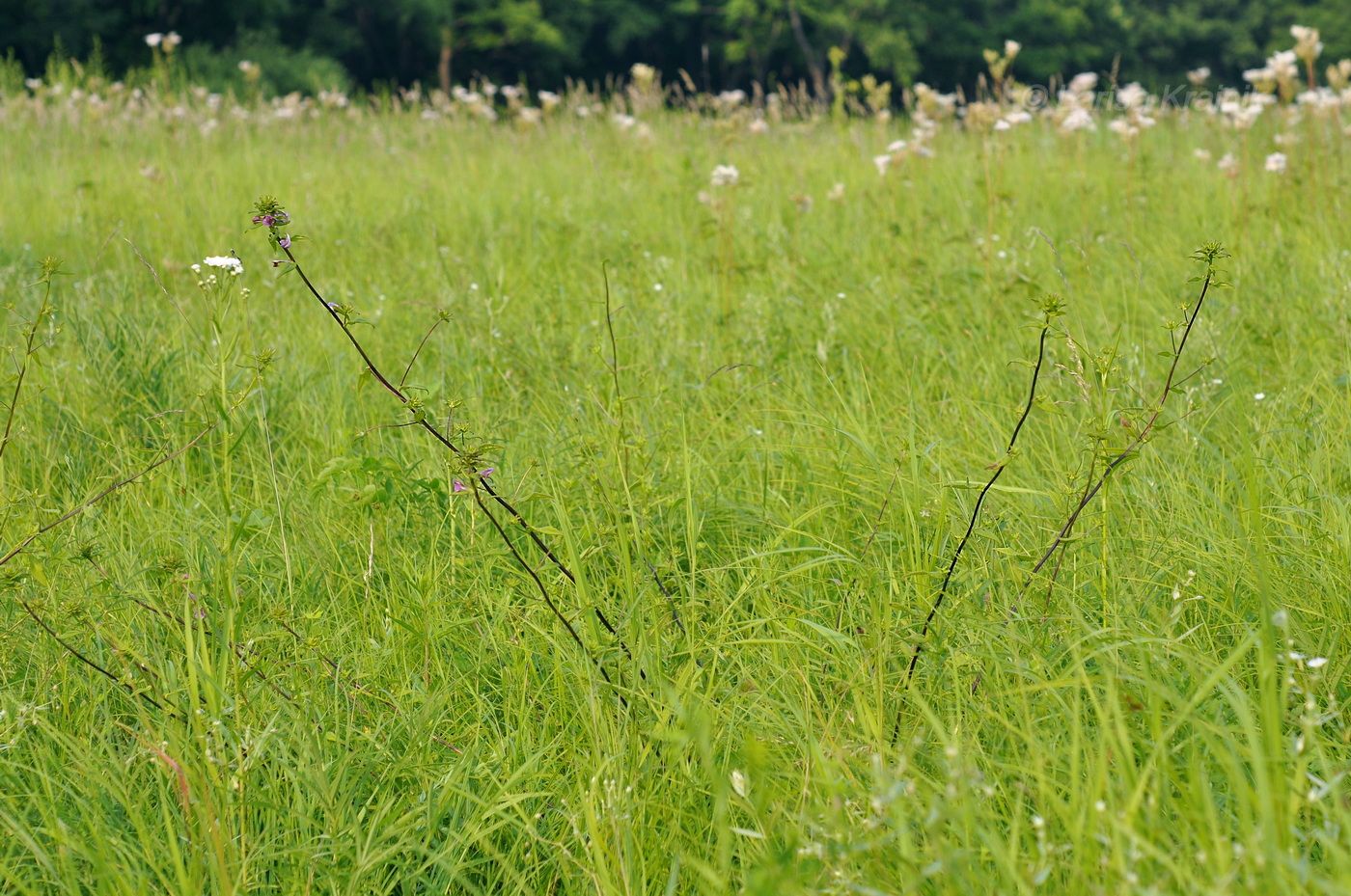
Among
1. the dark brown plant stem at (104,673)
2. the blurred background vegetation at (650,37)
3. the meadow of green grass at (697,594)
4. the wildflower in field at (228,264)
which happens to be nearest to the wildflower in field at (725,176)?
the meadow of green grass at (697,594)

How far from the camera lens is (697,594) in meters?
1.86

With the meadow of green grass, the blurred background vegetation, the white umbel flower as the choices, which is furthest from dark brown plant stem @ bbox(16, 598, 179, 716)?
the blurred background vegetation

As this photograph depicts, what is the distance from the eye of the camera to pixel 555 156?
22.3 ft

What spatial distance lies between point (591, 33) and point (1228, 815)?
25.6 meters

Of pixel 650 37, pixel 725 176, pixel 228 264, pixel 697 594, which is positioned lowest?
pixel 650 37

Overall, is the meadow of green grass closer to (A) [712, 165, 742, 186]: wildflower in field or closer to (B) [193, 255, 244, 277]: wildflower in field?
(B) [193, 255, 244, 277]: wildflower in field

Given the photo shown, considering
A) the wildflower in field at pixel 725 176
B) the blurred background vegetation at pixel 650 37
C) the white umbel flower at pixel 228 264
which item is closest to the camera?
the white umbel flower at pixel 228 264

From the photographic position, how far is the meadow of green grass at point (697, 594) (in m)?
1.24

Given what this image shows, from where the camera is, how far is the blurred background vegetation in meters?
17.2

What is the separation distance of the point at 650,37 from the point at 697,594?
25408mm

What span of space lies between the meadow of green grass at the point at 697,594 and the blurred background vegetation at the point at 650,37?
13175 millimetres

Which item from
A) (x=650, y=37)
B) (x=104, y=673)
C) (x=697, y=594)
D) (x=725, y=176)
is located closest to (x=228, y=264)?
(x=104, y=673)

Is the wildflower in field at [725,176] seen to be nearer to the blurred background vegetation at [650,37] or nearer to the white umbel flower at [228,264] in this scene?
the white umbel flower at [228,264]

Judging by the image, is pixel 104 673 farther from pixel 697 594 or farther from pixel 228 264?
pixel 697 594
